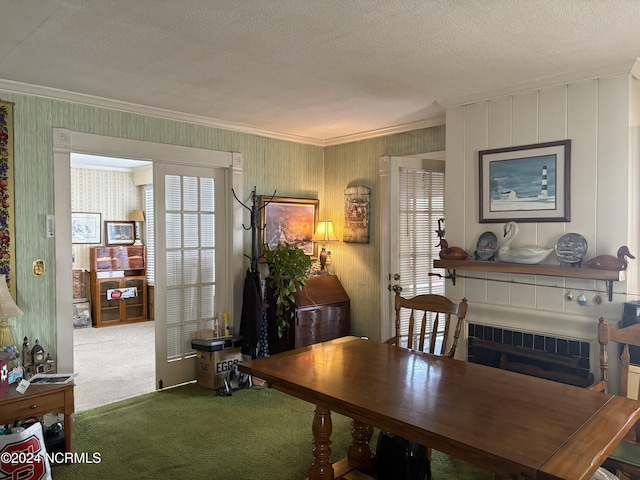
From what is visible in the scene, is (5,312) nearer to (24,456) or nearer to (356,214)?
(24,456)

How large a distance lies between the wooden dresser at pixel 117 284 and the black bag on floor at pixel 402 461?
597cm

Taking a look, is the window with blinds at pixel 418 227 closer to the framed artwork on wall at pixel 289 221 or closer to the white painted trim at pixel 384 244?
the white painted trim at pixel 384 244

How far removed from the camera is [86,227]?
7398mm

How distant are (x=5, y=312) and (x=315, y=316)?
250cm

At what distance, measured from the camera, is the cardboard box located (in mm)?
4168

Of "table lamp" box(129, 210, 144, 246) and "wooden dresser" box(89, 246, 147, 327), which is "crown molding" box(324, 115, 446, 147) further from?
"wooden dresser" box(89, 246, 147, 327)

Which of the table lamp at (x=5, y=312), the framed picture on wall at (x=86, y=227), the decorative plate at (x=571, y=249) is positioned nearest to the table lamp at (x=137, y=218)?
the framed picture on wall at (x=86, y=227)

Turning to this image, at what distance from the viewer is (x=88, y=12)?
2.12 metres

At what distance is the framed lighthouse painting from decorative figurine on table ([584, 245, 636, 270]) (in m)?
0.37

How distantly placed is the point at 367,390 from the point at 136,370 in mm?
3662

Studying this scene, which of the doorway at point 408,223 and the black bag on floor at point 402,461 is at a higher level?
the doorway at point 408,223

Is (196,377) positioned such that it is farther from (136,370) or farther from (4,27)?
(4,27)

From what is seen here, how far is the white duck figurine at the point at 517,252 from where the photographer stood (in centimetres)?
305

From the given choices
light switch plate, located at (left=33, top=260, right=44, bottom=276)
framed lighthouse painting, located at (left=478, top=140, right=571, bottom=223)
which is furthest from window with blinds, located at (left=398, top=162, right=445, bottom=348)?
light switch plate, located at (left=33, top=260, right=44, bottom=276)
